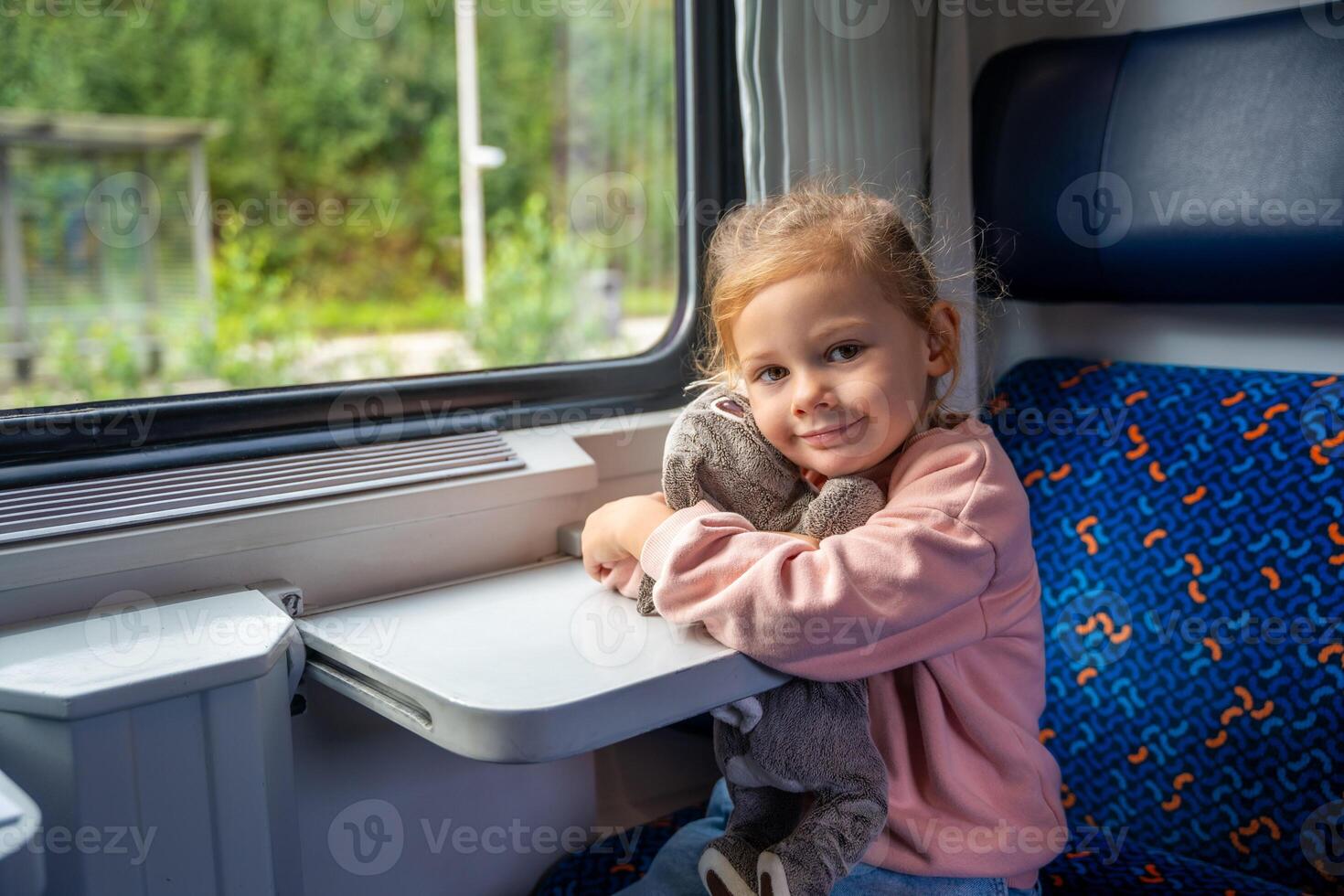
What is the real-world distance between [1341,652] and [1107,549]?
35 cm

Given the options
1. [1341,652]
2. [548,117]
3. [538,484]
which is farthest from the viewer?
[548,117]

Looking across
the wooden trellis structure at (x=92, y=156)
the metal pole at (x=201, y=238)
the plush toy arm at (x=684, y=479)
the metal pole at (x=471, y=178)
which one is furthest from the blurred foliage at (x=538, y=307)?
the plush toy arm at (x=684, y=479)

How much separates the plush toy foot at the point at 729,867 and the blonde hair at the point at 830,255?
1.77ft

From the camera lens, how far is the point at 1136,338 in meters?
1.94

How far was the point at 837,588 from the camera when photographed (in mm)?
1072

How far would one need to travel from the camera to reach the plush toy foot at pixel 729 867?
3.89 feet

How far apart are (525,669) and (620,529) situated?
0.25 m

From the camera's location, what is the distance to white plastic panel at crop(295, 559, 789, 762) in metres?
0.98

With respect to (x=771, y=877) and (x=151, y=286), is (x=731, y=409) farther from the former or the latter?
(x=151, y=286)

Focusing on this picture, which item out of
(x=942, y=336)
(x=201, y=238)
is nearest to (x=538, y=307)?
(x=201, y=238)

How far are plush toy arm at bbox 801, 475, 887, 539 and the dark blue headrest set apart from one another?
0.79 metres

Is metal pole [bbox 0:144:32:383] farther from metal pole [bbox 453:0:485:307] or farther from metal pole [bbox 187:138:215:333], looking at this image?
metal pole [bbox 453:0:485:307]

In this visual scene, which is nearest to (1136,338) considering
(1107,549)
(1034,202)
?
(1034,202)

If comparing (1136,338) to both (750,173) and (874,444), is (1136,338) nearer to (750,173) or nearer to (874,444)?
(750,173)
